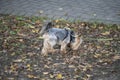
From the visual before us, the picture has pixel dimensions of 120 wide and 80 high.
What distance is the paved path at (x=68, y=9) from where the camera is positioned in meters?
10.1

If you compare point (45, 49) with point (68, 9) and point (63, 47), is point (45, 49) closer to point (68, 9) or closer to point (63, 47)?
point (63, 47)

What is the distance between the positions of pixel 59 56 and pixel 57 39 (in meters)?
0.60

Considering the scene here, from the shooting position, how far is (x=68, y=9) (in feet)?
35.3

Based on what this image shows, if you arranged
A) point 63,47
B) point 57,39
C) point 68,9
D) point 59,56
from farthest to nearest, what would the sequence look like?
1. point 68,9
2. point 59,56
3. point 63,47
4. point 57,39

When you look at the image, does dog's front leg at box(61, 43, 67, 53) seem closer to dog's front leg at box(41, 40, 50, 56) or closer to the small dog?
the small dog

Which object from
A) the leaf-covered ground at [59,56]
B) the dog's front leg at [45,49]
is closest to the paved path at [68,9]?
the leaf-covered ground at [59,56]

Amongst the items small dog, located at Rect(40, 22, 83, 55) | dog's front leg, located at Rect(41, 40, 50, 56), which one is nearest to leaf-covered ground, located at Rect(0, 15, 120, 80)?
dog's front leg, located at Rect(41, 40, 50, 56)

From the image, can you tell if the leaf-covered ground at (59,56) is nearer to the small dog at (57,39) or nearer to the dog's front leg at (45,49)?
the dog's front leg at (45,49)

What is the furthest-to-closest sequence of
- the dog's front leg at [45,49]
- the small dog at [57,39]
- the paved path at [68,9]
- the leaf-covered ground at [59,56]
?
the paved path at [68,9], the dog's front leg at [45,49], the small dog at [57,39], the leaf-covered ground at [59,56]

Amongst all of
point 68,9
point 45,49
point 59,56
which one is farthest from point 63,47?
point 68,9

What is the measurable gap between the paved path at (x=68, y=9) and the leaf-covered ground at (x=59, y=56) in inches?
28.5

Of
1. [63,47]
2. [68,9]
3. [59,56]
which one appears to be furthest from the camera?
[68,9]

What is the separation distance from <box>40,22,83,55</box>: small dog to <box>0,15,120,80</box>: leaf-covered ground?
0.78 ft

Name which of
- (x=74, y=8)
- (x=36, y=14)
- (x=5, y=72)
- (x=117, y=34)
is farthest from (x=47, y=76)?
(x=74, y=8)
